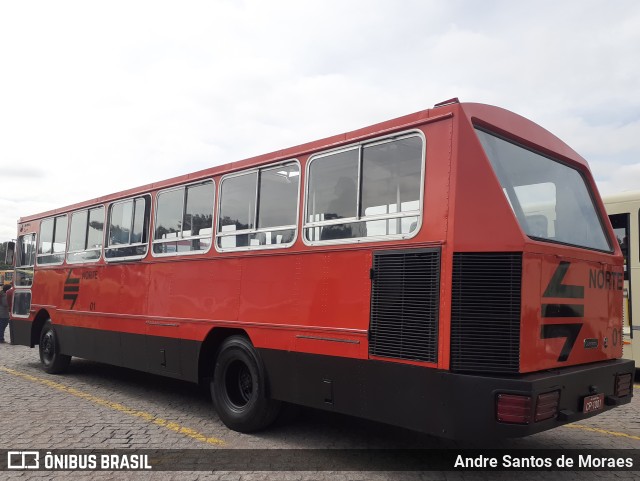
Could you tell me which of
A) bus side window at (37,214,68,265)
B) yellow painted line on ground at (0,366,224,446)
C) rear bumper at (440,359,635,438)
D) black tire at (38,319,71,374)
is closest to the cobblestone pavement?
yellow painted line on ground at (0,366,224,446)

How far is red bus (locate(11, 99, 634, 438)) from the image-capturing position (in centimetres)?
406

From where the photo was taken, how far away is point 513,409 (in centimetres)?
387

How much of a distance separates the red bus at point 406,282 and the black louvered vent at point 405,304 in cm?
1

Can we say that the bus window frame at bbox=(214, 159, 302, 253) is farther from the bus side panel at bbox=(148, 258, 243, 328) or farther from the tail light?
the tail light

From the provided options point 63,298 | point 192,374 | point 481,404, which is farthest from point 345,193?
point 63,298

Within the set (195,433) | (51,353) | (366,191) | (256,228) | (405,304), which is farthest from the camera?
(51,353)

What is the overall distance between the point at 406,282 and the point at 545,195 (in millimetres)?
1664

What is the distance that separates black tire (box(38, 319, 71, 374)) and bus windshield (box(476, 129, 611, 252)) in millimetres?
8228

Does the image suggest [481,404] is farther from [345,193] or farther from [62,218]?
Answer: [62,218]

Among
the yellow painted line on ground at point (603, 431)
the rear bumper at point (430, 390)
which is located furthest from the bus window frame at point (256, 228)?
the yellow painted line on ground at point (603, 431)

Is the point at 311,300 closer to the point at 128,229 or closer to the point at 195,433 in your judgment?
the point at 195,433

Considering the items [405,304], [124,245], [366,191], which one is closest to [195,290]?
[124,245]

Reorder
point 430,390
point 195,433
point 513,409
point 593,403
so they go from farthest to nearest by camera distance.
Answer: point 195,433
point 593,403
point 430,390
point 513,409

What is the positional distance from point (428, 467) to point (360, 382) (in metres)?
0.99
